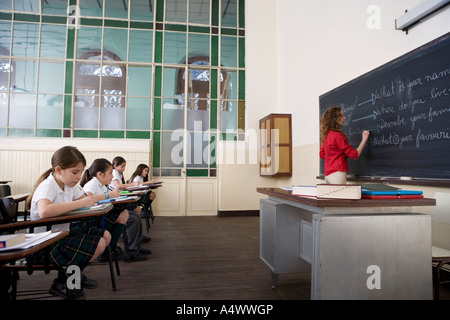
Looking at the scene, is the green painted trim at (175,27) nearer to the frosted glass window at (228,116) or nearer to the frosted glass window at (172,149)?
the frosted glass window at (228,116)

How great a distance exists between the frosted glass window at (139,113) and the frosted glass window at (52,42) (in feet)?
5.47

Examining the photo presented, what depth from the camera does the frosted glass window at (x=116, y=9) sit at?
19.9 ft

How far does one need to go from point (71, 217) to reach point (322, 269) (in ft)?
4.55

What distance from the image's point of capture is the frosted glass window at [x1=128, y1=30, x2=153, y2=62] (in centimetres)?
615

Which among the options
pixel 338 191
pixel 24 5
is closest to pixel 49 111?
pixel 24 5

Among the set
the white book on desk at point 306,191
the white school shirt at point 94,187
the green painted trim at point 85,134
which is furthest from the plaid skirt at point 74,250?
the green painted trim at point 85,134

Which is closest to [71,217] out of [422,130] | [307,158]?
[422,130]

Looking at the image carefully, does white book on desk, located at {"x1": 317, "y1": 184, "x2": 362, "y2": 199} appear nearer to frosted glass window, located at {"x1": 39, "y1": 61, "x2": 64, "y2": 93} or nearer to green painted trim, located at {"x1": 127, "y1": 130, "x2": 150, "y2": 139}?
green painted trim, located at {"x1": 127, "y1": 130, "x2": 150, "y2": 139}

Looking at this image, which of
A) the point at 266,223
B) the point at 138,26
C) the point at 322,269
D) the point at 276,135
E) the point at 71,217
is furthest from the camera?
the point at 138,26

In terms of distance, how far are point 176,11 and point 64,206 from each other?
5.83 metres

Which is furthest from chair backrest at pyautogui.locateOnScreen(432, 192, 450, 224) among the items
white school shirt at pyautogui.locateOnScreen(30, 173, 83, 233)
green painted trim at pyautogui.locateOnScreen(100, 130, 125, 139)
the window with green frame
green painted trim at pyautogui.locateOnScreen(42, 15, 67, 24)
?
green painted trim at pyautogui.locateOnScreen(42, 15, 67, 24)

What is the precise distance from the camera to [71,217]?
5.33 ft

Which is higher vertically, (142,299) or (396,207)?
(396,207)
